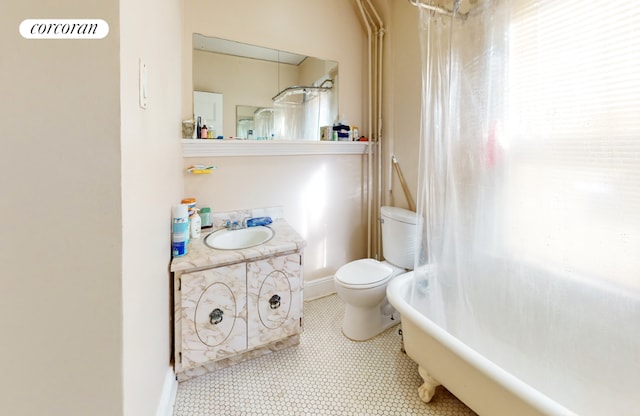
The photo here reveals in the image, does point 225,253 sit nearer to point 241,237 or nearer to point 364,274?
point 241,237

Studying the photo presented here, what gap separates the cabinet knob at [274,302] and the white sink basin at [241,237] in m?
0.36

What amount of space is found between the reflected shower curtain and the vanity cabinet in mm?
767

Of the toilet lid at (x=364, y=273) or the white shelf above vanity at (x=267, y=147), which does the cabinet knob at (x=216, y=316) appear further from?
the white shelf above vanity at (x=267, y=147)

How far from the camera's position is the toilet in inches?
72.3

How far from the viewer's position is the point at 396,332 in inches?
78.9

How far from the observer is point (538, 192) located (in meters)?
1.26

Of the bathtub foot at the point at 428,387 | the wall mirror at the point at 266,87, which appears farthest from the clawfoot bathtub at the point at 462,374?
the wall mirror at the point at 266,87

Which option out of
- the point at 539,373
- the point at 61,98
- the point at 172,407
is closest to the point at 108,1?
the point at 61,98

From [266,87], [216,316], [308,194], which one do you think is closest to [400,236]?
[308,194]

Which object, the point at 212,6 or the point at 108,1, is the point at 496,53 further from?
the point at 212,6

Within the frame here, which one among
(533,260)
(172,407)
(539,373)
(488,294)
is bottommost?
(172,407)

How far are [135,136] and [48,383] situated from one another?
0.70 meters

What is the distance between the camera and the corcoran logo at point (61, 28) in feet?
2.25

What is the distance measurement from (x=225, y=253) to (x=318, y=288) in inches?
45.7
